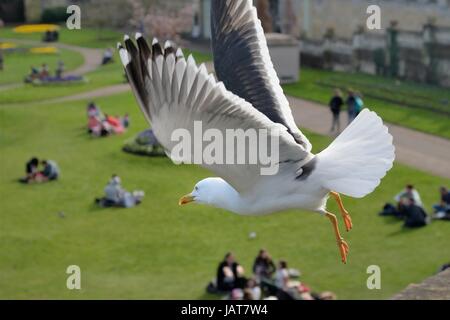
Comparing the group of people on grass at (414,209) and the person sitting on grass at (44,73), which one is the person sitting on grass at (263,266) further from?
the person sitting on grass at (44,73)

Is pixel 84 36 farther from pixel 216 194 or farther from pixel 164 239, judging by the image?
pixel 216 194

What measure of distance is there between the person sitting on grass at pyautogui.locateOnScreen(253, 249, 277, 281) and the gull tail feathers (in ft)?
51.7

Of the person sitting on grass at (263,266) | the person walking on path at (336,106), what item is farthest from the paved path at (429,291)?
the person walking on path at (336,106)

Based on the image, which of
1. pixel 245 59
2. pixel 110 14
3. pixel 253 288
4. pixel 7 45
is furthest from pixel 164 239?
pixel 110 14

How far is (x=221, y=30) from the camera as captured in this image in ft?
45.8

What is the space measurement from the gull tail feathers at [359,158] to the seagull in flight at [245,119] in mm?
10

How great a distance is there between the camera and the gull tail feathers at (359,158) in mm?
12188

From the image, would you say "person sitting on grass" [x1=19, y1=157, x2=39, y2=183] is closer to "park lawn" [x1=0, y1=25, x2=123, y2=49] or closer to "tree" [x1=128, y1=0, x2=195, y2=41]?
"tree" [x1=128, y1=0, x2=195, y2=41]

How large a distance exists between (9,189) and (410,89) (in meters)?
17.6

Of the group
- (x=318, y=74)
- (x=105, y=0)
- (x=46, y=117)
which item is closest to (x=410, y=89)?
(x=318, y=74)

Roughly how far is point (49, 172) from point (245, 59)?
86.2 feet

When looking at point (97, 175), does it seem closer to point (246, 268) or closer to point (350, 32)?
point (246, 268)

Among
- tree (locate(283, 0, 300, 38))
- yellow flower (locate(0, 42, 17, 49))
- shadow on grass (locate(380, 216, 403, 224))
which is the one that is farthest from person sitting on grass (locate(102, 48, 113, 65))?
shadow on grass (locate(380, 216, 403, 224))

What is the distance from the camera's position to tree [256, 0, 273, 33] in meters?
56.5
